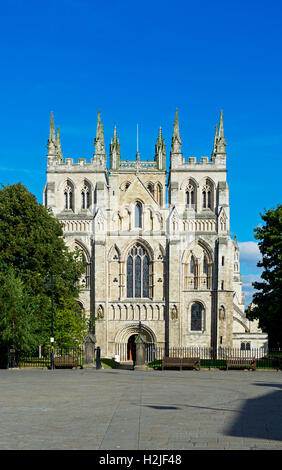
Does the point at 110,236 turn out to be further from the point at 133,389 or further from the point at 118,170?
the point at 133,389

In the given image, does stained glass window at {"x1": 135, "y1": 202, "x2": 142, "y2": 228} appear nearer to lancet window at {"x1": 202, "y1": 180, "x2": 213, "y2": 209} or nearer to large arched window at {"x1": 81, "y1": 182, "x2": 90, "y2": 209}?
large arched window at {"x1": 81, "y1": 182, "x2": 90, "y2": 209}

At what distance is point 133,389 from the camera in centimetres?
1842

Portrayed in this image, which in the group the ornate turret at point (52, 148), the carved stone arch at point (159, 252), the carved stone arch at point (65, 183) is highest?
the ornate turret at point (52, 148)

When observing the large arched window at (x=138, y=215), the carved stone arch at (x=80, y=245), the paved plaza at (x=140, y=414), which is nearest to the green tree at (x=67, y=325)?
the carved stone arch at (x=80, y=245)

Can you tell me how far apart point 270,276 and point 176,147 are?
67.4 ft

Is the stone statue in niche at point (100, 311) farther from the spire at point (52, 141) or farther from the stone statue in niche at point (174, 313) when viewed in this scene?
the spire at point (52, 141)

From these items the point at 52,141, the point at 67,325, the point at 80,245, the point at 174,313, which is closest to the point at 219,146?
the point at 52,141

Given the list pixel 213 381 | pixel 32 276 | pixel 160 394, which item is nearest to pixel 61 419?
pixel 160 394

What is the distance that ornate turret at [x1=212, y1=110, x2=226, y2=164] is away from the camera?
169ft

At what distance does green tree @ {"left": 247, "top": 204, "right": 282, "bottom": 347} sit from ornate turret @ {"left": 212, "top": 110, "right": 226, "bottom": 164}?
624 inches

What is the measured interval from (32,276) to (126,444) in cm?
2651

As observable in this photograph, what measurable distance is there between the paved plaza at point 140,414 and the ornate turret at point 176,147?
32.6 metres

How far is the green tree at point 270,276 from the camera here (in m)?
34.7

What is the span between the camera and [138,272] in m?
49.8
